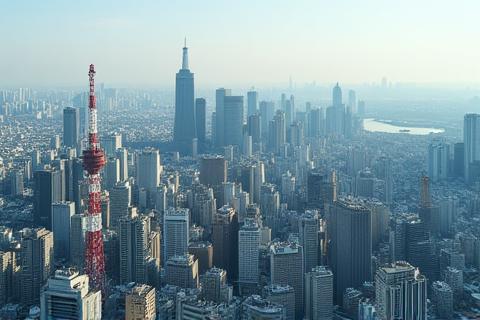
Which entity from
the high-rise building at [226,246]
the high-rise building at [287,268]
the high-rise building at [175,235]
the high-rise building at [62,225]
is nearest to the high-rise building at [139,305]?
the high-rise building at [287,268]

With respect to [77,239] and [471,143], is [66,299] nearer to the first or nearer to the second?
[77,239]

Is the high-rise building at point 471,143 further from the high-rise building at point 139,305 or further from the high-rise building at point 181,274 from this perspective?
the high-rise building at point 139,305

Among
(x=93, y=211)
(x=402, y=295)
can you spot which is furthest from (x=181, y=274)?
(x=402, y=295)

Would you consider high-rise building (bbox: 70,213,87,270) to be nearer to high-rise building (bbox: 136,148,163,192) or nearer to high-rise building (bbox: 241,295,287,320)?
high-rise building (bbox: 241,295,287,320)

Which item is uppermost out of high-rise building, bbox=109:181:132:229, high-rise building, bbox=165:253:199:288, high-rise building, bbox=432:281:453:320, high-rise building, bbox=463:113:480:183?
high-rise building, bbox=463:113:480:183

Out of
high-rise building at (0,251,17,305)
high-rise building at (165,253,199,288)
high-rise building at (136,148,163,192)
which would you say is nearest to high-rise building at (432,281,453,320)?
high-rise building at (165,253,199,288)

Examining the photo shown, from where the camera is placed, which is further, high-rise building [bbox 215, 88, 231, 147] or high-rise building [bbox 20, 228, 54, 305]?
high-rise building [bbox 215, 88, 231, 147]

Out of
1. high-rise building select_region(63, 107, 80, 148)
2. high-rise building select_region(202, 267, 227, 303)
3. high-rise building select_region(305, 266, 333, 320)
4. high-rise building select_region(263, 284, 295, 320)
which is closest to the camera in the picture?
high-rise building select_region(263, 284, 295, 320)
